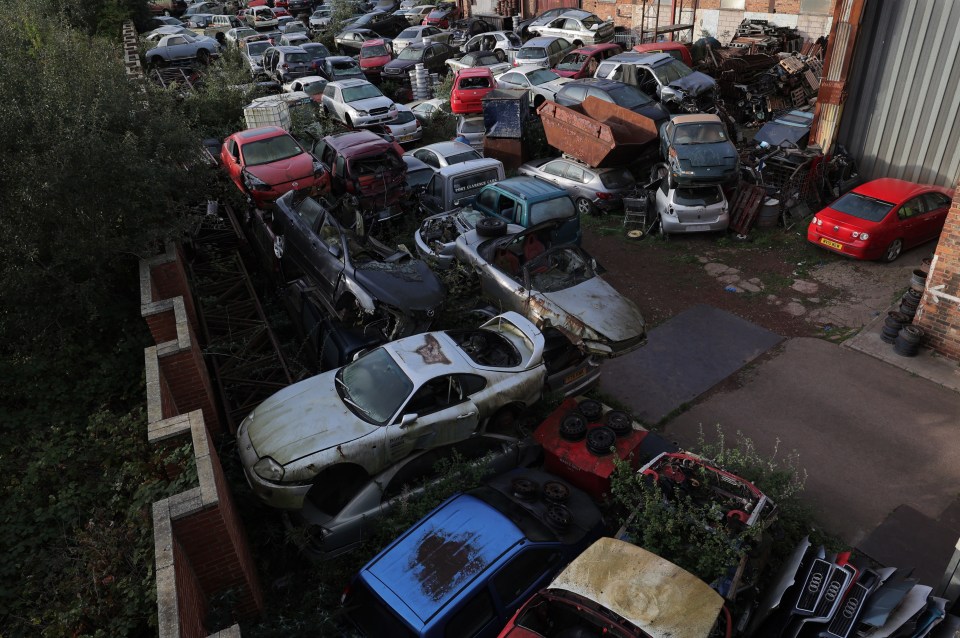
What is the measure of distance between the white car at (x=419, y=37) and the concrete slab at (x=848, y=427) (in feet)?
72.9

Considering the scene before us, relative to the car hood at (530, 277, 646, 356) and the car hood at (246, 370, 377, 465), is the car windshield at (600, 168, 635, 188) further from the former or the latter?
the car hood at (246, 370, 377, 465)

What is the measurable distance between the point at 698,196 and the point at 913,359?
513 centimetres

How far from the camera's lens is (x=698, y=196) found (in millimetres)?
12898

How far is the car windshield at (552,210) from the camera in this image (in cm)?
1112

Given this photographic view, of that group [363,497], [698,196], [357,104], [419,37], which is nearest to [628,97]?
[698,196]

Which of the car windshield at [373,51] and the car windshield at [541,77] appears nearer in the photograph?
the car windshield at [541,77]

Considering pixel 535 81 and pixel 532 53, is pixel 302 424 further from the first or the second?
pixel 532 53

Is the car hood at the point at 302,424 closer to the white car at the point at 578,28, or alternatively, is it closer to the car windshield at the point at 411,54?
the white car at the point at 578,28

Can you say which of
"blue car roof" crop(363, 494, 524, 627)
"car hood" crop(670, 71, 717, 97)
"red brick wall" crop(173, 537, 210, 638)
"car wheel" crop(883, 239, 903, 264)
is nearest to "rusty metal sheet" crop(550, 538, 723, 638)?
"blue car roof" crop(363, 494, 524, 627)

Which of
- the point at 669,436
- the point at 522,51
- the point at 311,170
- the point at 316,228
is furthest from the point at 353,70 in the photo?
the point at 669,436

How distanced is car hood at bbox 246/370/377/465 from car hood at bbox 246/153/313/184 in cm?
735

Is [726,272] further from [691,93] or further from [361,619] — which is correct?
[361,619]

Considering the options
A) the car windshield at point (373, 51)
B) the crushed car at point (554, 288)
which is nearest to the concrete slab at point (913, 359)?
the crushed car at point (554, 288)

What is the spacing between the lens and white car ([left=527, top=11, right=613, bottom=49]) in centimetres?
2353
